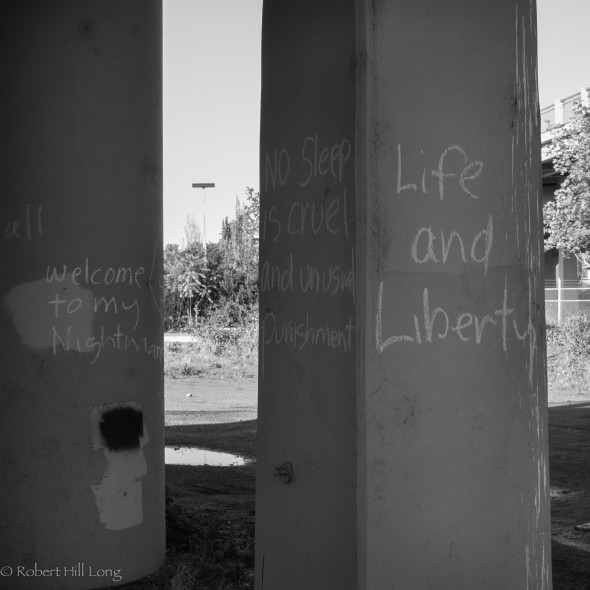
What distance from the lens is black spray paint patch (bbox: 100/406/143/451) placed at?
5512 mm

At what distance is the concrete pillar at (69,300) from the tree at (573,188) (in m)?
15.6

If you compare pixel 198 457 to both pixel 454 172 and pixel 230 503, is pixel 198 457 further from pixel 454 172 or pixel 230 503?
pixel 454 172

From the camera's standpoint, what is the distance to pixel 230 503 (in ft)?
26.1

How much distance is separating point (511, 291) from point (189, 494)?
556cm

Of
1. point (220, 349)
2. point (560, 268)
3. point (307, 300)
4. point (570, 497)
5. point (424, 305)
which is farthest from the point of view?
point (560, 268)

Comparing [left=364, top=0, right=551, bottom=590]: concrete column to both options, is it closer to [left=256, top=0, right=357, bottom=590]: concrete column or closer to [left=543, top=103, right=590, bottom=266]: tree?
[left=256, top=0, right=357, bottom=590]: concrete column

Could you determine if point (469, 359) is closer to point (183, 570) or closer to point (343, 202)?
point (343, 202)

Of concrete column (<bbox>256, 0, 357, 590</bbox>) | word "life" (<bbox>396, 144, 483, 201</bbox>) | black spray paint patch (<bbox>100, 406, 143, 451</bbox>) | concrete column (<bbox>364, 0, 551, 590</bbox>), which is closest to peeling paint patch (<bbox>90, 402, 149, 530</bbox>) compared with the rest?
black spray paint patch (<bbox>100, 406, 143, 451</bbox>)

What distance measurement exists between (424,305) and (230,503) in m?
5.09

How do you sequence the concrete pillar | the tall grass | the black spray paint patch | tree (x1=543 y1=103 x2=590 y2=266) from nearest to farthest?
the concrete pillar → the black spray paint patch → tree (x1=543 y1=103 x2=590 y2=266) → the tall grass

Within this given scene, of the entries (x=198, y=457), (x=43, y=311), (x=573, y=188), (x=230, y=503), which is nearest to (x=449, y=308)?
(x=43, y=311)

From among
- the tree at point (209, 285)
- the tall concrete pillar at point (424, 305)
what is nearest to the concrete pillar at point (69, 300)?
the tall concrete pillar at point (424, 305)

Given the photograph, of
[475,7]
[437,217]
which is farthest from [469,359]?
[475,7]

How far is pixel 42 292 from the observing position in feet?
17.9
